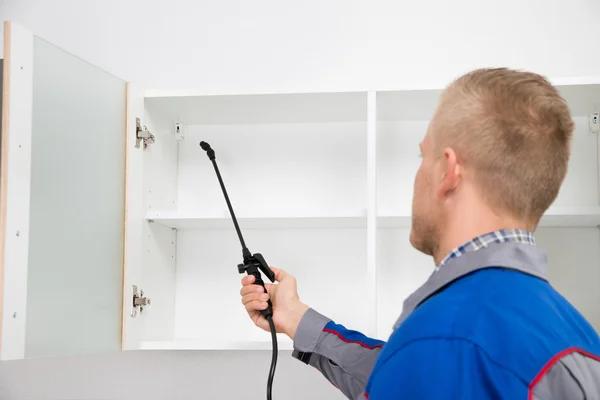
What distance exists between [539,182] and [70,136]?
0.93 metres

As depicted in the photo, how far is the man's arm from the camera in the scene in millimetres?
720

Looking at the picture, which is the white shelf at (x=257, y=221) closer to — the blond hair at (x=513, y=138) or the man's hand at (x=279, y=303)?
the man's hand at (x=279, y=303)

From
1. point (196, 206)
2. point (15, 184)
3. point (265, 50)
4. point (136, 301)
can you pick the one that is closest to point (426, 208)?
point (15, 184)

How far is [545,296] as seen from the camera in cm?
80

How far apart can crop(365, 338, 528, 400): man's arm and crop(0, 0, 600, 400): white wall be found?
1.18 metres

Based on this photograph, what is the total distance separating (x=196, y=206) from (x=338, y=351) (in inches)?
30.3

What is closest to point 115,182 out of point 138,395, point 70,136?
point 70,136

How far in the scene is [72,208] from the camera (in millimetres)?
1390

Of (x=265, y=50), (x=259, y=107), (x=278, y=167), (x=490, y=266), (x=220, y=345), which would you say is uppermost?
(x=265, y=50)

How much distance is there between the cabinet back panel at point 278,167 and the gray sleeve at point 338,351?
0.59 meters

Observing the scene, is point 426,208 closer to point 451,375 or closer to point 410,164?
point 451,375

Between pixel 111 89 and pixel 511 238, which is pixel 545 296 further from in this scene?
pixel 111 89

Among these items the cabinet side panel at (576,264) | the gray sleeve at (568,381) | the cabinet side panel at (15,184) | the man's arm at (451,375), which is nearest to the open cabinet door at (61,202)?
the cabinet side panel at (15,184)

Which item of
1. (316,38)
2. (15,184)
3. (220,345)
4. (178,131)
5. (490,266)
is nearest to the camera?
(490,266)
